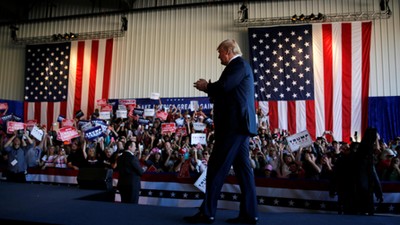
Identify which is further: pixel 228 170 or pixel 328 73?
pixel 328 73

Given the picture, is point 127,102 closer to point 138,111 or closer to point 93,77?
point 138,111

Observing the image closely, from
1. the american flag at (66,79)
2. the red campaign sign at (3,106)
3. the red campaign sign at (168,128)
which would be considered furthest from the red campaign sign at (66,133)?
the red campaign sign at (3,106)

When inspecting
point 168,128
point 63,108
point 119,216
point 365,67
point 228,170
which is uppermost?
point 365,67

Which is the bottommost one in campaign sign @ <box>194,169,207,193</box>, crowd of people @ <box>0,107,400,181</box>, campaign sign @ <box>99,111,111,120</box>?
campaign sign @ <box>194,169,207,193</box>

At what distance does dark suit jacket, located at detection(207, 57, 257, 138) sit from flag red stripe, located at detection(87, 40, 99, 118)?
1296 cm

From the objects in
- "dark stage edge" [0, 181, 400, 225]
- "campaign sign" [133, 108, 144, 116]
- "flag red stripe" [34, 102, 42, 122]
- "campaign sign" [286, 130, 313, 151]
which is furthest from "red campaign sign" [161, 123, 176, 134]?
"flag red stripe" [34, 102, 42, 122]

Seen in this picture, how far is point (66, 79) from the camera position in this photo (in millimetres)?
15133

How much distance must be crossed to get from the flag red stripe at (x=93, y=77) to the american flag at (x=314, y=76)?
276 inches

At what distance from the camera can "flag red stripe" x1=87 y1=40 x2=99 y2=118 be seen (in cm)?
Result: 1469

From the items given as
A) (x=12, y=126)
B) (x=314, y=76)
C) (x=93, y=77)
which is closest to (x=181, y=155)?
(x=12, y=126)

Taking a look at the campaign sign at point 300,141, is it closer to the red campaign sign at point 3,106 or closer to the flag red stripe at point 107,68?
the flag red stripe at point 107,68

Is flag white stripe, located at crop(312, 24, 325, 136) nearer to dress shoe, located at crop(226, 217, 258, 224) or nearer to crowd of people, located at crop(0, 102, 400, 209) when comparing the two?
crowd of people, located at crop(0, 102, 400, 209)

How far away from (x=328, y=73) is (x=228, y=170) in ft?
35.7

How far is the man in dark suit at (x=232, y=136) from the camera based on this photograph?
256 centimetres
